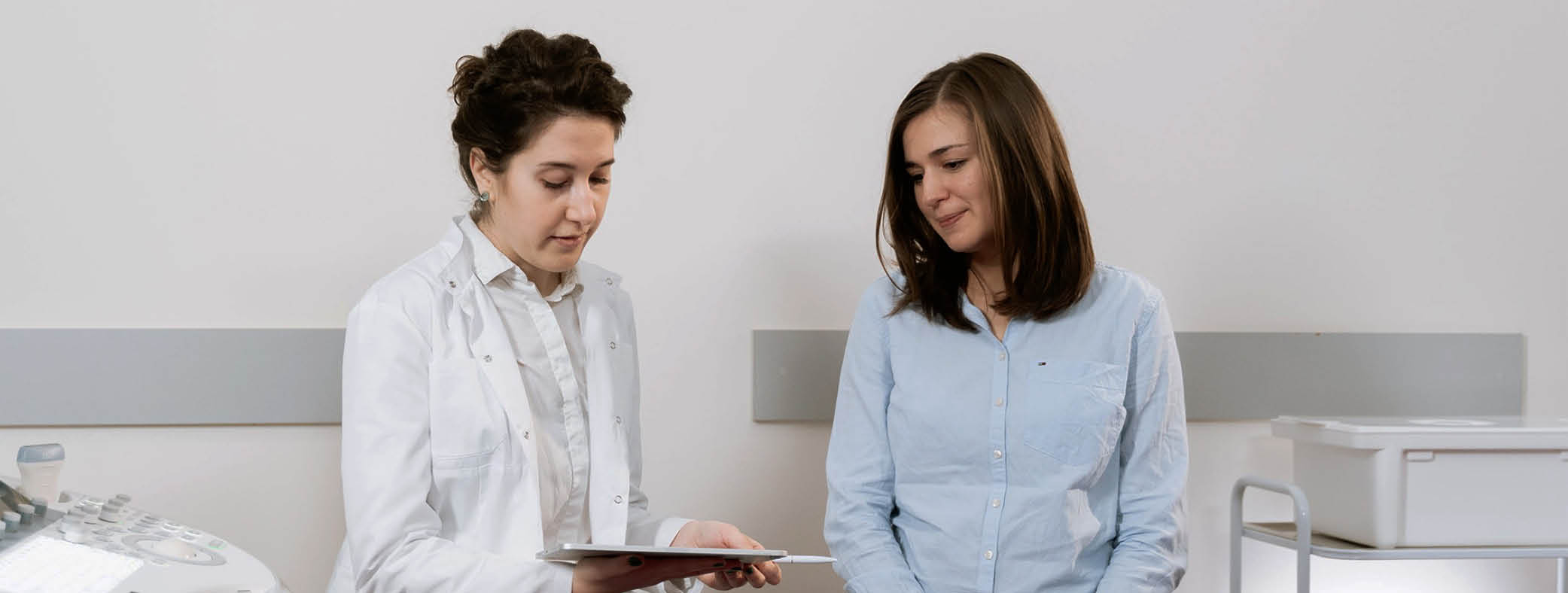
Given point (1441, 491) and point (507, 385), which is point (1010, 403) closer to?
point (507, 385)

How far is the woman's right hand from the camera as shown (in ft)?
4.29

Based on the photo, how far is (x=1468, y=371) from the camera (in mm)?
2363

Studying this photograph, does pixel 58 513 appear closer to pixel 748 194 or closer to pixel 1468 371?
pixel 748 194

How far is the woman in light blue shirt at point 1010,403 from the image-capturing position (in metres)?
1.63

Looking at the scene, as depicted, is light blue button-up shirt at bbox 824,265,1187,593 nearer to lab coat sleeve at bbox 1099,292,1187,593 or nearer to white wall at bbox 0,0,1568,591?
lab coat sleeve at bbox 1099,292,1187,593

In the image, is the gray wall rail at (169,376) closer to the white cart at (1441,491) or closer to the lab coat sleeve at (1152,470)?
the lab coat sleeve at (1152,470)

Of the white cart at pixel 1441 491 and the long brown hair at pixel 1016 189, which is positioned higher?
the long brown hair at pixel 1016 189

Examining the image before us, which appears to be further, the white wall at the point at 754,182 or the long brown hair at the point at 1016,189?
the white wall at the point at 754,182

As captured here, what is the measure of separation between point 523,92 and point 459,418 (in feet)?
1.25

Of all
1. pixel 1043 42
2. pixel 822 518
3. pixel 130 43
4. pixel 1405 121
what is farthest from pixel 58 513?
pixel 1405 121

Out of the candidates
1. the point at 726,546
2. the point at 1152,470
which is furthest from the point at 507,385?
the point at 1152,470

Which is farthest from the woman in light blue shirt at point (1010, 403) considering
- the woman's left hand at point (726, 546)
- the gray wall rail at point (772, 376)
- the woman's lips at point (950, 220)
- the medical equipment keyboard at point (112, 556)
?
the medical equipment keyboard at point (112, 556)

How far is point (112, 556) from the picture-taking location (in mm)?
1079

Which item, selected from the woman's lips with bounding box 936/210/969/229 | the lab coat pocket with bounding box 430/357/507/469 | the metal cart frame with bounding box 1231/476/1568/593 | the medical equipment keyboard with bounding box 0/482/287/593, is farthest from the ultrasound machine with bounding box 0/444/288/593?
the metal cart frame with bounding box 1231/476/1568/593
